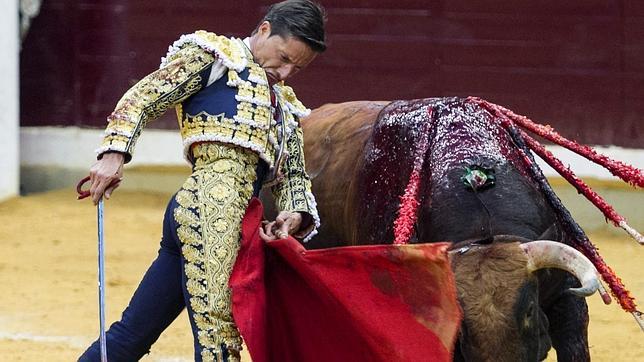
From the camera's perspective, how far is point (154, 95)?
2914 millimetres

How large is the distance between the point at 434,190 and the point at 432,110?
1.37 ft

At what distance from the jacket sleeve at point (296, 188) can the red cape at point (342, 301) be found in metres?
0.13

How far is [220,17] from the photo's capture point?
770cm

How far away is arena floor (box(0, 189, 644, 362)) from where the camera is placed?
4.76 metres

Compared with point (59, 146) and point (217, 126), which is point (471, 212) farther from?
point (59, 146)

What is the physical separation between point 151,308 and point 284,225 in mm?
357

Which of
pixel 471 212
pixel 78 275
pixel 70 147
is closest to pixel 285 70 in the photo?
pixel 471 212

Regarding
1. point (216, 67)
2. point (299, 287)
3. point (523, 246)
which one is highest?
point (216, 67)

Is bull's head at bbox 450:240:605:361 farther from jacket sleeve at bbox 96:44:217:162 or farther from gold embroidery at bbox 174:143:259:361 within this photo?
jacket sleeve at bbox 96:44:217:162

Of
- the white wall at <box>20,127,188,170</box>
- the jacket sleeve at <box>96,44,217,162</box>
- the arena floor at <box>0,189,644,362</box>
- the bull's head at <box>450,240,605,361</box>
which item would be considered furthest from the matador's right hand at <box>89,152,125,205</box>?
the white wall at <box>20,127,188,170</box>

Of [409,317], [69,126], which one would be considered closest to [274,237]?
[409,317]

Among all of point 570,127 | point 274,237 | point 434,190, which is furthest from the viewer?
point 570,127

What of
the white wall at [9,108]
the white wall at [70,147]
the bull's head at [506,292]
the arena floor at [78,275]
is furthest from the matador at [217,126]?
the white wall at [70,147]

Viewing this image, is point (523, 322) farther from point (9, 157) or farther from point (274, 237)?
point (9, 157)
